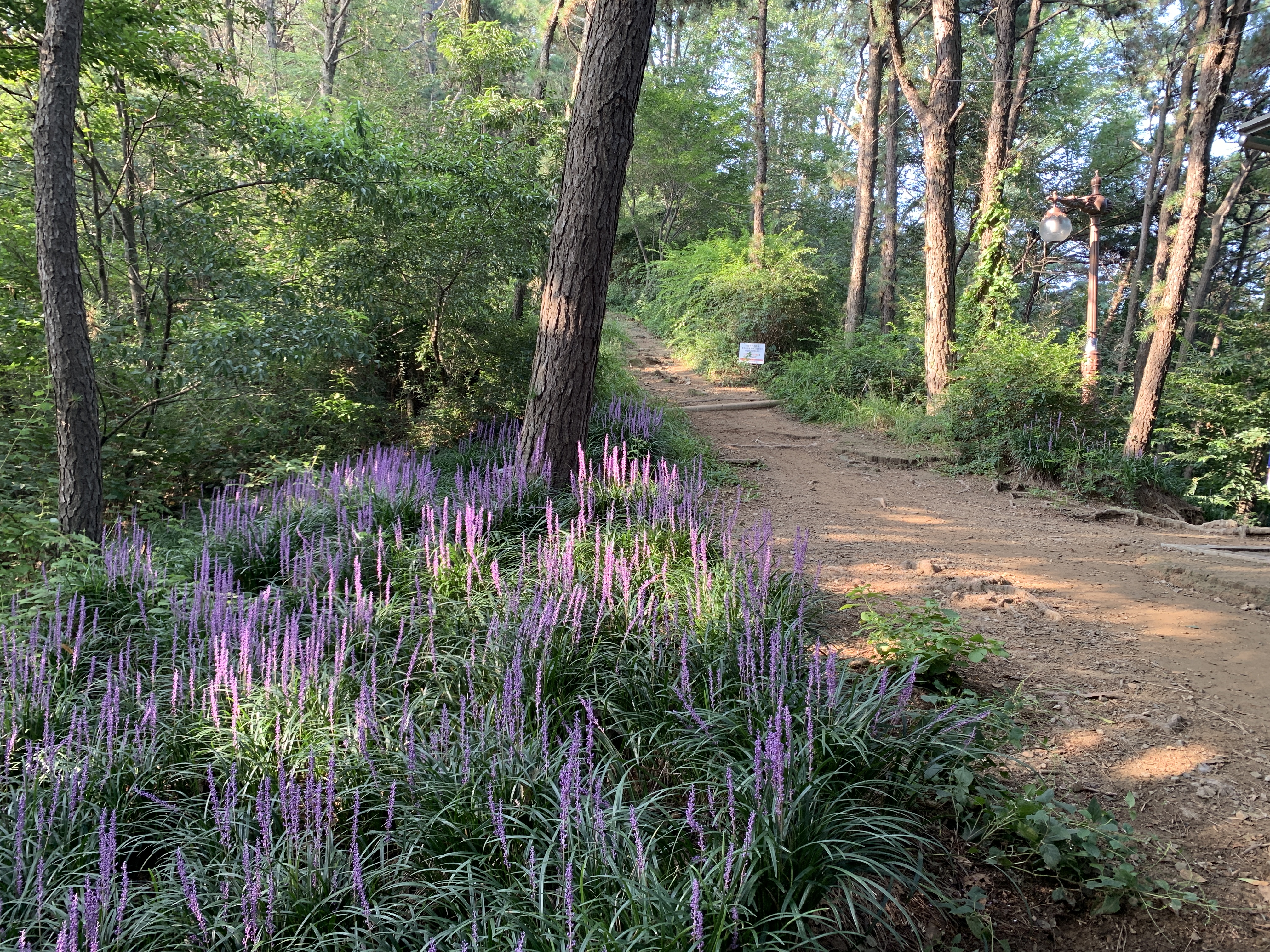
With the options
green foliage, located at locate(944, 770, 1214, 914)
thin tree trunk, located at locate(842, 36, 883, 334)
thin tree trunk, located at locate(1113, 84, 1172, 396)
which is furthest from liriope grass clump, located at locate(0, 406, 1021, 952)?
thin tree trunk, located at locate(1113, 84, 1172, 396)

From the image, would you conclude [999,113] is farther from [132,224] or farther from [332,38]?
[332,38]

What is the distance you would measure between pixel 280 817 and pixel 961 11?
24879mm

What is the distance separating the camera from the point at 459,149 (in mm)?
9273

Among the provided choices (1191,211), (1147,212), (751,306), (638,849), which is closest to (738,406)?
(751,306)

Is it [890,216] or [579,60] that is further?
[890,216]

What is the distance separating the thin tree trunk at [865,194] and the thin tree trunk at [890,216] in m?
0.65

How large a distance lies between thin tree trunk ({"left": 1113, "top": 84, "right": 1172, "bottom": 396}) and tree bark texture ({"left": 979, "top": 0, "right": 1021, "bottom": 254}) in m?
8.79

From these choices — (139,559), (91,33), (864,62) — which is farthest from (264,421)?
(864,62)

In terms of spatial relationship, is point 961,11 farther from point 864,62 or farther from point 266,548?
point 266,548

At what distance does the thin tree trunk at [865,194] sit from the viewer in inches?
658

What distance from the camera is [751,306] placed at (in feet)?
56.8

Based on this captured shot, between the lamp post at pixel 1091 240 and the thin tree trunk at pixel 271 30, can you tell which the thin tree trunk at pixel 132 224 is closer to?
the lamp post at pixel 1091 240

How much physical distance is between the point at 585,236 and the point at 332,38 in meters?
19.2

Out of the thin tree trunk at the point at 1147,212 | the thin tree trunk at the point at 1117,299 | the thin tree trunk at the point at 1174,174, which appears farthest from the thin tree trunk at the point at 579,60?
the thin tree trunk at the point at 1117,299
